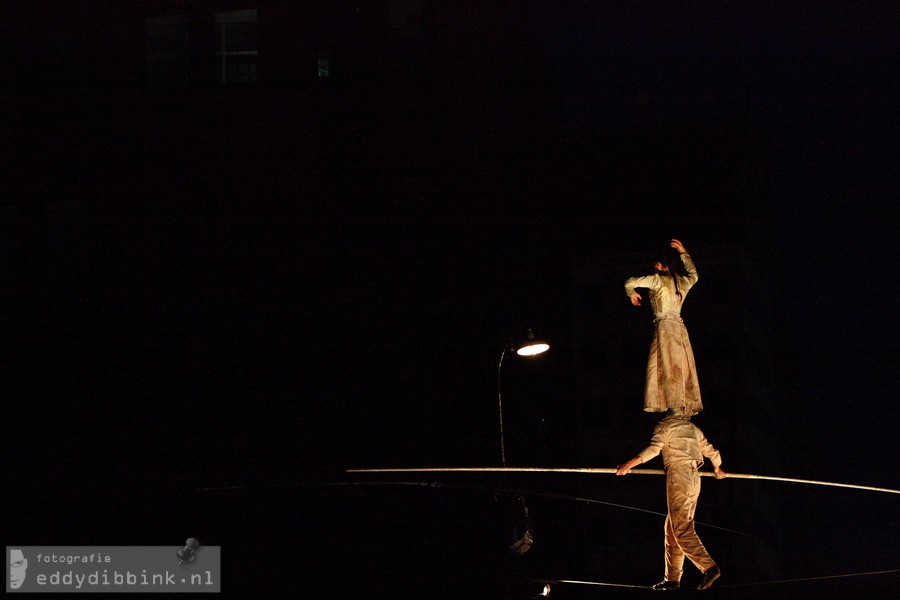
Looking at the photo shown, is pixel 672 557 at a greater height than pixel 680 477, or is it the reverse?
pixel 680 477

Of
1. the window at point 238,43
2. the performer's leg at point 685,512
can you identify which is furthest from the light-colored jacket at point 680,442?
the window at point 238,43

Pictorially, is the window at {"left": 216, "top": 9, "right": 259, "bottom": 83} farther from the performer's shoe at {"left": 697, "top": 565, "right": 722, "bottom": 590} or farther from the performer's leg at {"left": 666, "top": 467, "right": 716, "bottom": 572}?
the performer's shoe at {"left": 697, "top": 565, "right": 722, "bottom": 590}

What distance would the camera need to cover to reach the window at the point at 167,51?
22.9 m

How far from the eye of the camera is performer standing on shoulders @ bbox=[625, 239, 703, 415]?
13.5 meters

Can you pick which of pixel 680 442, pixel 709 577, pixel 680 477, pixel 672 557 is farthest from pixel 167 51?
pixel 709 577

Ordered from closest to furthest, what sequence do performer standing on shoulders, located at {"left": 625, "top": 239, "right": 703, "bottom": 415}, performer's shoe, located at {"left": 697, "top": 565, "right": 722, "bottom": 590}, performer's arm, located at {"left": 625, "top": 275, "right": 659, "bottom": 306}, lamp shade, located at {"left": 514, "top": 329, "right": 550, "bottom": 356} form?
performer's shoe, located at {"left": 697, "top": 565, "right": 722, "bottom": 590} < performer standing on shoulders, located at {"left": 625, "top": 239, "right": 703, "bottom": 415} < performer's arm, located at {"left": 625, "top": 275, "right": 659, "bottom": 306} < lamp shade, located at {"left": 514, "top": 329, "right": 550, "bottom": 356}

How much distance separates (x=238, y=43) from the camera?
23.6 m

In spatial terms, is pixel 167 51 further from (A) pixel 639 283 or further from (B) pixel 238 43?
(A) pixel 639 283

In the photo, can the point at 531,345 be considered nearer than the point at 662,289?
No

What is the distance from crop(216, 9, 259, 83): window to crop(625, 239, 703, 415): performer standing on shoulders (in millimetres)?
11984

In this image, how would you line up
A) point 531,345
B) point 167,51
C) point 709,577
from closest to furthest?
1. point 709,577
2. point 531,345
3. point 167,51

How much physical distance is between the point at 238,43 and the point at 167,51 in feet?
4.55

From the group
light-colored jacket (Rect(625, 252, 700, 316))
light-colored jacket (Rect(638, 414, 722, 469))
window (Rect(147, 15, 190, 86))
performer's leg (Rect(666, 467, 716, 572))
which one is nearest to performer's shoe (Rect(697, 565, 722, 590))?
performer's leg (Rect(666, 467, 716, 572))

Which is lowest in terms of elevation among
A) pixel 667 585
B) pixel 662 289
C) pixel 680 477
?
pixel 667 585
